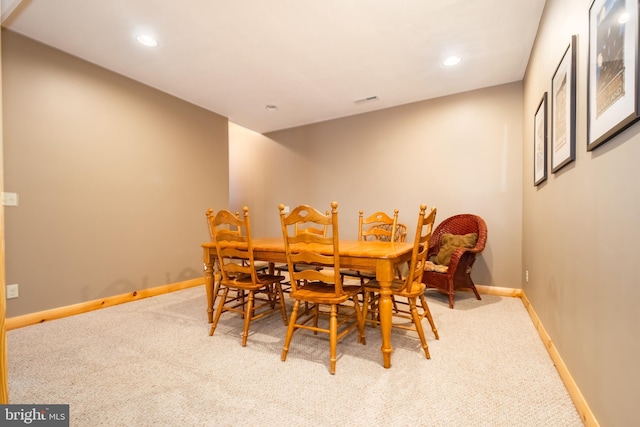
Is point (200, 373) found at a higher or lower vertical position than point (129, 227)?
lower

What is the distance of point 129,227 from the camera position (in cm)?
360

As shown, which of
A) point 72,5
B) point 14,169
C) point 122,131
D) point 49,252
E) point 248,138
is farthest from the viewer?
point 248,138

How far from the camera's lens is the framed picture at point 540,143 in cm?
242

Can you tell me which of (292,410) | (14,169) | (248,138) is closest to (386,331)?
(292,410)

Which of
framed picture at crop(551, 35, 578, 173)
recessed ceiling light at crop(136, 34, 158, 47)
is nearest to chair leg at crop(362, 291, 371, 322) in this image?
framed picture at crop(551, 35, 578, 173)

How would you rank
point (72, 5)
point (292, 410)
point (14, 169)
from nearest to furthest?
1. point (292, 410)
2. point (72, 5)
3. point (14, 169)

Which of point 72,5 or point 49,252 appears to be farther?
point 49,252

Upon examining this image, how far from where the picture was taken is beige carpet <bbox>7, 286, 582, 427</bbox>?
1.52 metres

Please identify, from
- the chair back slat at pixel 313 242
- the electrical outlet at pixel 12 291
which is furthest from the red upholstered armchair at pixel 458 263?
the electrical outlet at pixel 12 291

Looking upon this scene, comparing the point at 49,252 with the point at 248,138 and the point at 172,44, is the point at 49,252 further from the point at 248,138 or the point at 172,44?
the point at 248,138

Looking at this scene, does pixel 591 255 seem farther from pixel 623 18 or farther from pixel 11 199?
pixel 11 199

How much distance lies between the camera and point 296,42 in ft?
9.42

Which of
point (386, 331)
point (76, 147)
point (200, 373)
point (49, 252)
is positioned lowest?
point (200, 373)

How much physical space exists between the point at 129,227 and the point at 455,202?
4018mm
